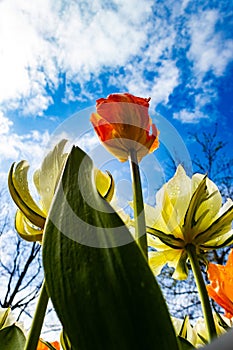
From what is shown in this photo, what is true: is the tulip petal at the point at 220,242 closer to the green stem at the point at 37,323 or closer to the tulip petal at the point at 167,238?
the tulip petal at the point at 167,238

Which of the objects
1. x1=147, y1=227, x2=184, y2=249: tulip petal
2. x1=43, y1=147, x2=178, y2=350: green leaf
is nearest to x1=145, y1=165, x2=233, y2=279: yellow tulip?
x1=147, y1=227, x2=184, y2=249: tulip petal

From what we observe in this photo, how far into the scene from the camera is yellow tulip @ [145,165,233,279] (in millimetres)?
220

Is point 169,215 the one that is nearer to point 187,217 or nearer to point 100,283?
point 187,217

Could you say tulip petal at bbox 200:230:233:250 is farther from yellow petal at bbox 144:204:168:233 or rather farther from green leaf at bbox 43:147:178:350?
green leaf at bbox 43:147:178:350

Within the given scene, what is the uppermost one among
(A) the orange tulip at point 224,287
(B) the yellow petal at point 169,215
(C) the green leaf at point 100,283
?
(B) the yellow petal at point 169,215

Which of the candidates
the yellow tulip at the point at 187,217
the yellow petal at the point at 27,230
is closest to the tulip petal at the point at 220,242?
the yellow tulip at the point at 187,217

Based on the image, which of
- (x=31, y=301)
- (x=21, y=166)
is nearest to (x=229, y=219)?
(x=21, y=166)

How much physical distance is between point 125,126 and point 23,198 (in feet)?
0.21

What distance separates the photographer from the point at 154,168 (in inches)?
8.5

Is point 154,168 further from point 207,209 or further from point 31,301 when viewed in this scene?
point 31,301

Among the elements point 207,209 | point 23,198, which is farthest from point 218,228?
point 23,198

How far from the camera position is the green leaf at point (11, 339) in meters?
0.17

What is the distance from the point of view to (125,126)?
20 cm

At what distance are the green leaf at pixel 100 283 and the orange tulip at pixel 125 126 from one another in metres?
0.09
